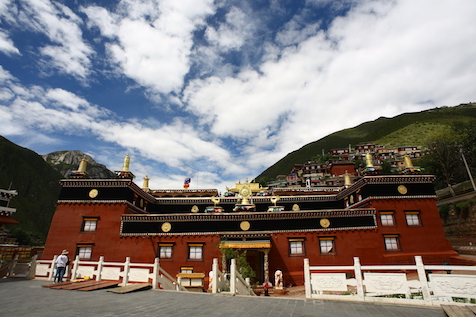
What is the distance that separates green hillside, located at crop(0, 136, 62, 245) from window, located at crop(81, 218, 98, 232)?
260ft

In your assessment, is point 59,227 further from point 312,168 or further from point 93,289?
point 312,168

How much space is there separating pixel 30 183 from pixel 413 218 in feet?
417

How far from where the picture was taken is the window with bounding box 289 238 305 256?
72.8ft

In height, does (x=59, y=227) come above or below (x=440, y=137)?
below

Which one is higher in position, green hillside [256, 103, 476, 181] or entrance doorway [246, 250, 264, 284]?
green hillside [256, 103, 476, 181]

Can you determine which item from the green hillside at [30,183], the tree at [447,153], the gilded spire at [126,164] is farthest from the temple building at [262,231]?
the green hillside at [30,183]

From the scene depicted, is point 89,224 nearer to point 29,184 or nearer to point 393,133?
point 29,184

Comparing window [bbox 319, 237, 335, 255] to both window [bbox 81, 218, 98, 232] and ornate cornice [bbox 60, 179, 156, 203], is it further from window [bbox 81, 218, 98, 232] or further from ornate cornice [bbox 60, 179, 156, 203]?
window [bbox 81, 218, 98, 232]

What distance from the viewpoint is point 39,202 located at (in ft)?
331

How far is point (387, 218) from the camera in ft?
76.9

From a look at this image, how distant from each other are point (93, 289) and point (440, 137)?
168 ft

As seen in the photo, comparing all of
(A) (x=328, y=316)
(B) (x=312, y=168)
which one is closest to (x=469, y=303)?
(A) (x=328, y=316)

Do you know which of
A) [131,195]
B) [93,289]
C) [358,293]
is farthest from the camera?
[131,195]

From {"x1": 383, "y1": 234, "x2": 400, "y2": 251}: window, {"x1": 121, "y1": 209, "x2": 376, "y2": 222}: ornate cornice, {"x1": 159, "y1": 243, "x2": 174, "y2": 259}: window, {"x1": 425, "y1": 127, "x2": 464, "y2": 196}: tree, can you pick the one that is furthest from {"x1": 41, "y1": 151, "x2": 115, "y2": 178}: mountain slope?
{"x1": 383, "y1": 234, "x2": 400, "y2": 251}: window
